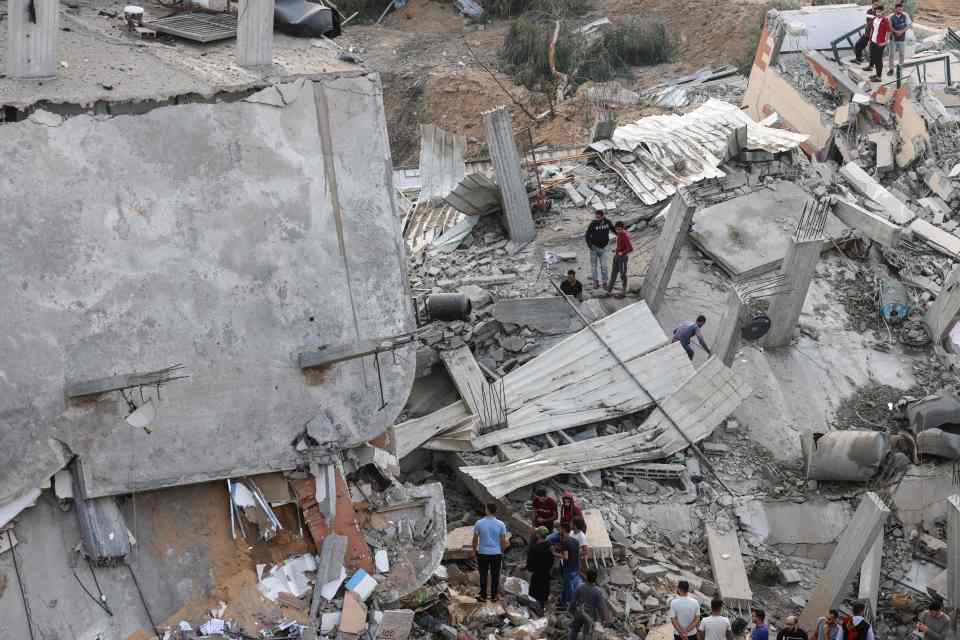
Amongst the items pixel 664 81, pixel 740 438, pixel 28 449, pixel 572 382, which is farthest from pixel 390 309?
pixel 664 81

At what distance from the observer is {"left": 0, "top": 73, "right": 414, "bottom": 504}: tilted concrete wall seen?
7.82m

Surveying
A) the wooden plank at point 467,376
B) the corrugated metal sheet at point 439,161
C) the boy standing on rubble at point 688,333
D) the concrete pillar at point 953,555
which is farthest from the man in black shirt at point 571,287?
the concrete pillar at point 953,555

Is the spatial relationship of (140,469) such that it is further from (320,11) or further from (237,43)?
(320,11)

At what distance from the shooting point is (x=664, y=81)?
2791 cm

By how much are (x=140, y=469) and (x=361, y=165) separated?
2.66 metres

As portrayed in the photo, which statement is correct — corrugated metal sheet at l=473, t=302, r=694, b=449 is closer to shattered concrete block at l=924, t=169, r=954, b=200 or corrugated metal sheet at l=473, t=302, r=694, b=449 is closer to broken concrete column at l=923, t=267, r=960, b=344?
broken concrete column at l=923, t=267, r=960, b=344

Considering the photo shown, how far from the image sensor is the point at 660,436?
41.4 feet

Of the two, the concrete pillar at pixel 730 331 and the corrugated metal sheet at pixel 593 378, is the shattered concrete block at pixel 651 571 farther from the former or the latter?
the concrete pillar at pixel 730 331

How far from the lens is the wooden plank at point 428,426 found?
39.8 ft

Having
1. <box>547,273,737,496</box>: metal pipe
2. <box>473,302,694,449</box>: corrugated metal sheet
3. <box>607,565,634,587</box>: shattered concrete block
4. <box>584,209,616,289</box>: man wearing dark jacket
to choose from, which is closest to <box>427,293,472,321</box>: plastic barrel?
<box>473,302,694,449</box>: corrugated metal sheet

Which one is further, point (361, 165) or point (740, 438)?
point (740, 438)

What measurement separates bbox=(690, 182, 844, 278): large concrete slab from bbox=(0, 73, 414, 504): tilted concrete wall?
23.9ft

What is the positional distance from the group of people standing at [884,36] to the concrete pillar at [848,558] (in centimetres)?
1087

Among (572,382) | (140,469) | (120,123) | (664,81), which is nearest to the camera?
(120,123)
